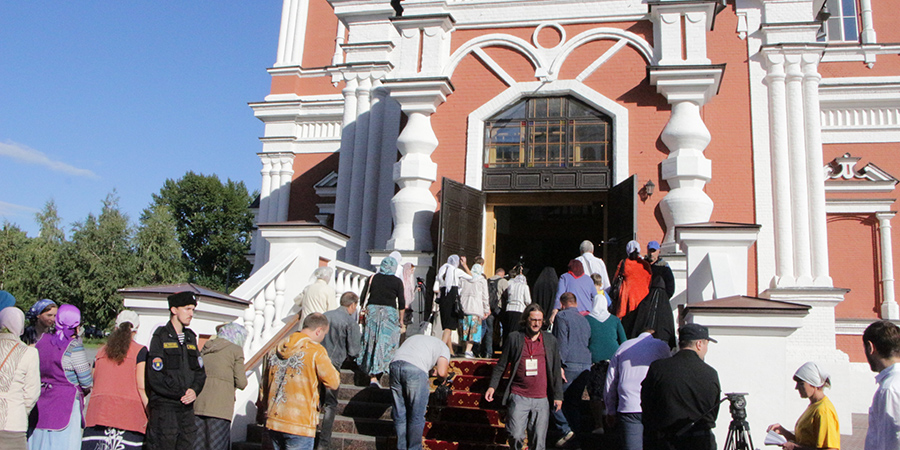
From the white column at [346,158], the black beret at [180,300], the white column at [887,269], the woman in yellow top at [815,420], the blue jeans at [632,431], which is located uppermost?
the white column at [346,158]

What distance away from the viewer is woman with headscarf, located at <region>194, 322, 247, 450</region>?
5.56m

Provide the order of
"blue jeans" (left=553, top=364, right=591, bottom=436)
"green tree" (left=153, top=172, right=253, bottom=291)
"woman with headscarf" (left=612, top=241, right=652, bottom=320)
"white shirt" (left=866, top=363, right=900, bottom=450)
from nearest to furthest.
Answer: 1. "white shirt" (left=866, top=363, right=900, bottom=450)
2. "blue jeans" (left=553, top=364, right=591, bottom=436)
3. "woman with headscarf" (left=612, top=241, right=652, bottom=320)
4. "green tree" (left=153, top=172, right=253, bottom=291)

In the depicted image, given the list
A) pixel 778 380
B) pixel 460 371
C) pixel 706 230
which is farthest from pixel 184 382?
pixel 706 230

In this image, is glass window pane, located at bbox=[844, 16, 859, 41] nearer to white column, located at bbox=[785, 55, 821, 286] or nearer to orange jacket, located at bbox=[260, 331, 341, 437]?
white column, located at bbox=[785, 55, 821, 286]

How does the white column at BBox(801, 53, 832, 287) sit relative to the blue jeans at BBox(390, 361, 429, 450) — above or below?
above

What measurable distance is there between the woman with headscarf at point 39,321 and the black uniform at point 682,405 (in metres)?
4.59

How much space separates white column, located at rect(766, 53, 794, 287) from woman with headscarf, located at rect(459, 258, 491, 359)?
18.7 ft

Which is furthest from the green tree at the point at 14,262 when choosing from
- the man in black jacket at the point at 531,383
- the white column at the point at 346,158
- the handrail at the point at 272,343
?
the man in black jacket at the point at 531,383

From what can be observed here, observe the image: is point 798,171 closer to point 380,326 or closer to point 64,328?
point 380,326

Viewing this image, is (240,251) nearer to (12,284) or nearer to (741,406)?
(12,284)

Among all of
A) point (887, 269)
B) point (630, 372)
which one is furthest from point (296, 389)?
point (887, 269)

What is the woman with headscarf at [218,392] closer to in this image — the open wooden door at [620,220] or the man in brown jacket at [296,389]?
the man in brown jacket at [296,389]

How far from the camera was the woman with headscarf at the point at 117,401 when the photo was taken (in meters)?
5.09

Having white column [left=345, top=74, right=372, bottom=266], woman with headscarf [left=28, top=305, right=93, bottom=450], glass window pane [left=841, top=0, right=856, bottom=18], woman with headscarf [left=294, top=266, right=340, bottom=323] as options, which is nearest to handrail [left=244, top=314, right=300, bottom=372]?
woman with headscarf [left=294, top=266, right=340, bottom=323]
